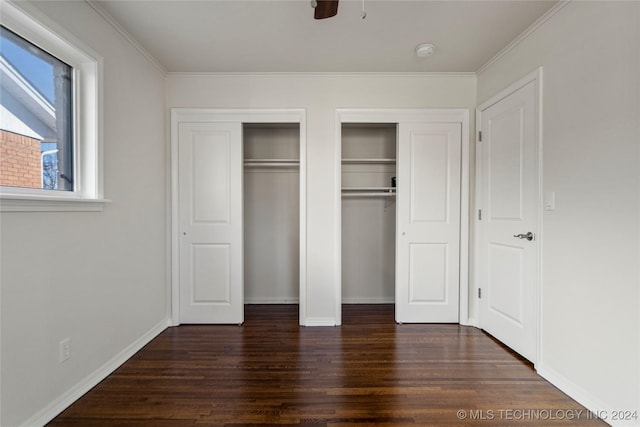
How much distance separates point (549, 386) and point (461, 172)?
1817 mm

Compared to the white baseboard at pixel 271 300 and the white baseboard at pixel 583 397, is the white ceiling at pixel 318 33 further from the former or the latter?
the white baseboard at pixel 271 300

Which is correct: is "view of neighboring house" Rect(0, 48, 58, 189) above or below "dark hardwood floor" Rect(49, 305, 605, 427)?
above

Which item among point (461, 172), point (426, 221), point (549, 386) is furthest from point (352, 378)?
point (461, 172)

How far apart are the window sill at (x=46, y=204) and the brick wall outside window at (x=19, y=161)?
140 mm

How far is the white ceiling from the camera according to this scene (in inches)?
74.8

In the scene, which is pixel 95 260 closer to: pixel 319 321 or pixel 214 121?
pixel 214 121

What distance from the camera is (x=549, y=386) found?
1876 mm

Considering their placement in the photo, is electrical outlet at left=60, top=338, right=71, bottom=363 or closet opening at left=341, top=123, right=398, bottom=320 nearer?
electrical outlet at left=60, top=338, right=71, bottom=363

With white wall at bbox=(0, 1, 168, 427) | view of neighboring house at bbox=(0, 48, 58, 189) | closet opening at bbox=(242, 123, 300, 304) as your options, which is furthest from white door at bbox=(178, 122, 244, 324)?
view of neighboring house at bbox=(0, 48, 58, 189)

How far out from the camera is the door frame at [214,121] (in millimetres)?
2812

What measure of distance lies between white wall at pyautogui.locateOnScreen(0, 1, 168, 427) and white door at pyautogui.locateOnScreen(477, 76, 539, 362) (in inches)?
120

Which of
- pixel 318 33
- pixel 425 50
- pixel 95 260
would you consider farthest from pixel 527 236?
pixel 95 260

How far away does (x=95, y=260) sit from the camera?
188 centimetres

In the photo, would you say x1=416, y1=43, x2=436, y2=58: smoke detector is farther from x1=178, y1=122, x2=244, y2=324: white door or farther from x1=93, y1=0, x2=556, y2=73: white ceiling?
x1=178, y1=122, x2=244, y2=324: white door
